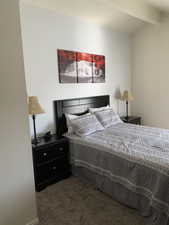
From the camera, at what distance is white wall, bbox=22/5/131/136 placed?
8.71ft

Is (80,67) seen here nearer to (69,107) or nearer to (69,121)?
(69,107)

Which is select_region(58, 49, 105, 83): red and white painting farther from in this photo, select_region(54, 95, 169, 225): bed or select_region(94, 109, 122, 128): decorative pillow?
select_region(94, 109, 122, 128): decorative pillow

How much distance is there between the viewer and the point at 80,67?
10.8 feet

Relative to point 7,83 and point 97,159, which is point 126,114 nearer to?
point 97,159

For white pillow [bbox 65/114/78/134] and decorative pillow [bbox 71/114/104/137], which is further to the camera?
white pillow [bbox 65/114/78/134]

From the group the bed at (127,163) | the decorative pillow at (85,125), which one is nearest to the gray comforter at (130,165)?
the bed at (127,163)

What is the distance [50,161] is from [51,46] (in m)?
1.86

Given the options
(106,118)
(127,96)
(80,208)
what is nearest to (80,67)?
(106,118)

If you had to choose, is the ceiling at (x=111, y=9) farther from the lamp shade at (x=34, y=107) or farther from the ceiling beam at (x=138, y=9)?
the lamp shade at (x=34, y=107)

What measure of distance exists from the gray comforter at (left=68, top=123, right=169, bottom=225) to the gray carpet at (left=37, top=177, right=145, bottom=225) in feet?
0.37

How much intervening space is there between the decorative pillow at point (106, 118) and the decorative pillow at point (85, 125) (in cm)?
17

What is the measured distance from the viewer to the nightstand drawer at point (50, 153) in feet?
7.75

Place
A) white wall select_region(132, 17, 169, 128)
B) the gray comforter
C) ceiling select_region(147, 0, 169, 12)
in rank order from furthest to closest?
white wall select_region(132, 17, 169, 128), ceiling select_region(147, 0, 169, 12), the gray comforter

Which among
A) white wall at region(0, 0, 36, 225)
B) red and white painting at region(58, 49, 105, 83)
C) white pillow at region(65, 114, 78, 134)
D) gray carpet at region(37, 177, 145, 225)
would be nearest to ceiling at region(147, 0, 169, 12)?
red and white painting at region(58, 49, 105, 83)
